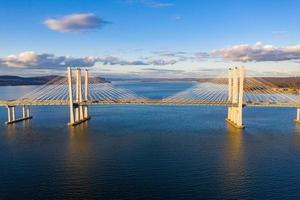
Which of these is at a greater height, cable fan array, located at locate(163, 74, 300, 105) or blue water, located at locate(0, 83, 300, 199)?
cable fan array, located at locate(163, 74, 300, 105)

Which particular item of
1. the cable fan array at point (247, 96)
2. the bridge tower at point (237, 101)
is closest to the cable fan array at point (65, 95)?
the cable fan array at point (247, 96)

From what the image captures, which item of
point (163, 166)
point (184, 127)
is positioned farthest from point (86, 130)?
point (163, 166)

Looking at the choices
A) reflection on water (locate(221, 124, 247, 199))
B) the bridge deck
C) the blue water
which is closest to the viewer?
reflection on water (locate(221, 124, 247, 199))

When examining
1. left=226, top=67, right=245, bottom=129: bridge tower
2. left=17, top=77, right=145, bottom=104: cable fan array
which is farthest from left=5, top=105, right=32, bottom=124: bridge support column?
left=226, top=67, right=245, bottom=129: bridge tower

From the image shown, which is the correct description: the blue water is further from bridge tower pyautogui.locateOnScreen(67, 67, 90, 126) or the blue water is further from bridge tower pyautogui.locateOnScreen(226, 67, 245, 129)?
bridge tower pyautogui.locateOnScreen(67, 67, 90, 126)

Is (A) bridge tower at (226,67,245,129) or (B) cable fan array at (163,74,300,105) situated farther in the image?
(B) cable fan array at (163,74,300,105)

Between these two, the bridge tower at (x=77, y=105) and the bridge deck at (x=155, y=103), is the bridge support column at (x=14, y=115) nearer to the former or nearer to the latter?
the bridge deck at (x=155, y=103)

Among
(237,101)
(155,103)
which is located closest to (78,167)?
(155,103)

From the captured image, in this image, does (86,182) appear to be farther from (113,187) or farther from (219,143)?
(219,143)

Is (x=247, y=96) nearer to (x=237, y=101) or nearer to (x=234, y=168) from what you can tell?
(x=237, y=101)
